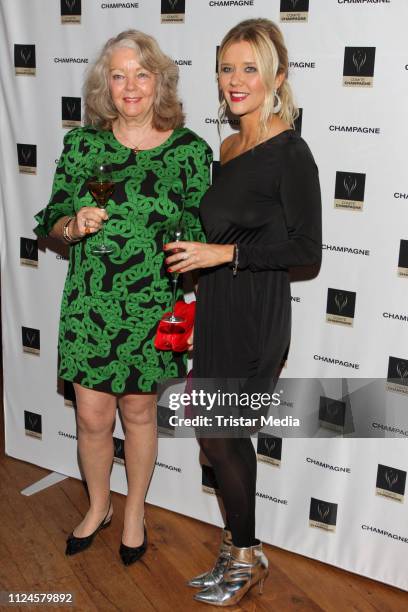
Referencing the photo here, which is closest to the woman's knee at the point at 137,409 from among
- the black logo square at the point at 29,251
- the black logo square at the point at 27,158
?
the black logo square at the point at 29,251

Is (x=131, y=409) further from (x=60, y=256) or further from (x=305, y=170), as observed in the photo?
(x=305, y=170)

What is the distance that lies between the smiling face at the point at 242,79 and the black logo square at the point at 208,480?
1548mm

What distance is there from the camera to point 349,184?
2672mm

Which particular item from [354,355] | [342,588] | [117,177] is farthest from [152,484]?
[117,177]

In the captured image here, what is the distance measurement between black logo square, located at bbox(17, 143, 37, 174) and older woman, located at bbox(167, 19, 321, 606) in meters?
1.02

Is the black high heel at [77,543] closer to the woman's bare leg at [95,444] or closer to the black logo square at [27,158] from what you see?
the woman's bare leg at [95,444]

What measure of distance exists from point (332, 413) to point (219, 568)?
2.32 ft

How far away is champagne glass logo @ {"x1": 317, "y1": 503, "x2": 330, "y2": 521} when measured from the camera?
3.00m

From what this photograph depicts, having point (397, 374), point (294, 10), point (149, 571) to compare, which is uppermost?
point (294, 10)

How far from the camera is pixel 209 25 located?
2.83 m

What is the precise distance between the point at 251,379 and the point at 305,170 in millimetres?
710

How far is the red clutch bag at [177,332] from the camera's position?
2.64 metres

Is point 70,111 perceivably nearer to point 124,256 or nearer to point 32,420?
point 124,256

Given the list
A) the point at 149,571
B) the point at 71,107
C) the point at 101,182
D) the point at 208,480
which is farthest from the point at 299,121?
the point at 149,571
